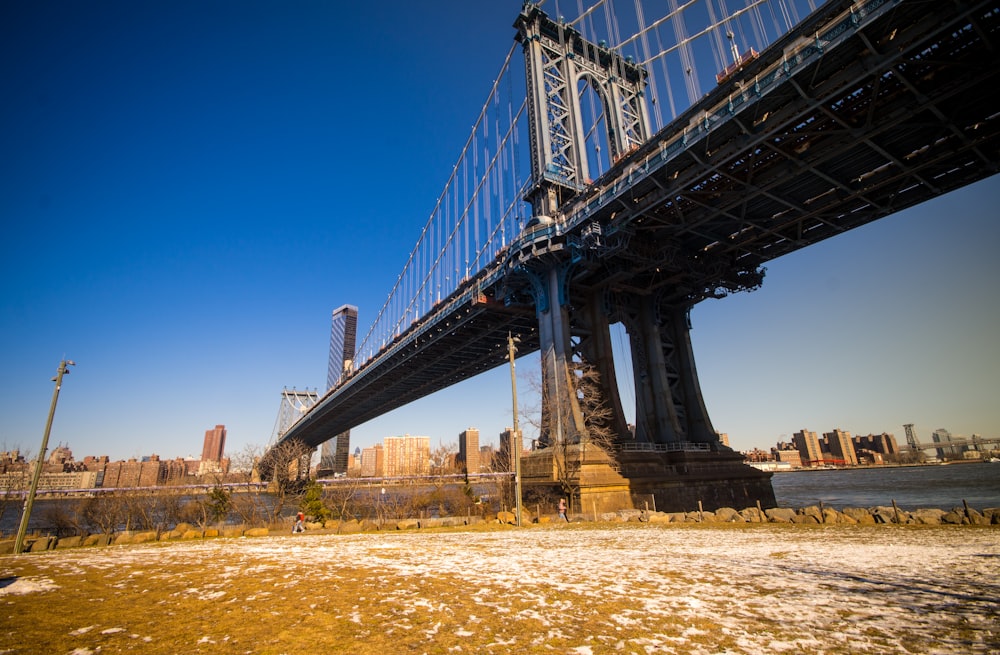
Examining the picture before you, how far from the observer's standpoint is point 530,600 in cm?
647

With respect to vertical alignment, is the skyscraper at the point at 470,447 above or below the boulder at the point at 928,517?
above

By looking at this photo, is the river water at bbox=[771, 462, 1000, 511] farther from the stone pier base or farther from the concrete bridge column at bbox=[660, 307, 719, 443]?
the concrete bridge column at bbox=[660, 307, 719, 443]

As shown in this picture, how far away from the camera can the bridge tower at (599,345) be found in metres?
26.3

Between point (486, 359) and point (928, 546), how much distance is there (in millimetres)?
46607

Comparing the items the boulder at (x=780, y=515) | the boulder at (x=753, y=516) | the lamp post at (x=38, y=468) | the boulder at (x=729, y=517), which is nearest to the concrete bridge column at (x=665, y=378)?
the boulder at (x=729, y=517)

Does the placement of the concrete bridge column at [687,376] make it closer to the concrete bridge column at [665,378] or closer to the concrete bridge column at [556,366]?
the concrete bridge column at [665,378]

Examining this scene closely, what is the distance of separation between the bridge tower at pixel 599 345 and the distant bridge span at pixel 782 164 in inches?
18.0

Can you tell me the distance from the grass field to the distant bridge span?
1527 centimetres

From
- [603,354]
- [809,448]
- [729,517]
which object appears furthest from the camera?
[809,448]

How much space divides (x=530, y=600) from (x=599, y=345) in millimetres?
25774

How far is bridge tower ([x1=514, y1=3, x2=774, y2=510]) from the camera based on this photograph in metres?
26.3

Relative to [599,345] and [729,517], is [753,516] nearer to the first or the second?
[729,517]

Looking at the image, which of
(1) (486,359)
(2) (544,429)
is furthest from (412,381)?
(2) (544,429)

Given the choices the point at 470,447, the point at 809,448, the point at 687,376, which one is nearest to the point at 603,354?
the point at 687,376
